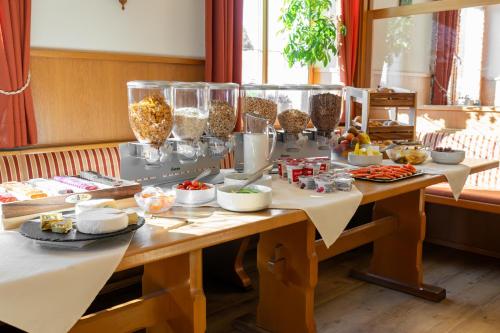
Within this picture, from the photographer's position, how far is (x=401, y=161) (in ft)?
9.18

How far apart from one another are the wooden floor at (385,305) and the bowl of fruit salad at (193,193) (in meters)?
0.92

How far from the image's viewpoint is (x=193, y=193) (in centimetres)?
184

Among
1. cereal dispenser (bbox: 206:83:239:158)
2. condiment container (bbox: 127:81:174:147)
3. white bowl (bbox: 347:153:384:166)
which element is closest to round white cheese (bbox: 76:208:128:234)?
condiment container (bbox: 127:81:174:147)

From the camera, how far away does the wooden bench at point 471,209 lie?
3.57 metres

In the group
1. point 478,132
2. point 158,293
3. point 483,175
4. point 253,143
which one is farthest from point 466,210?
point 158,293

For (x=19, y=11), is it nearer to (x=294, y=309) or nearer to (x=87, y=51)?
(x=87, y=51)

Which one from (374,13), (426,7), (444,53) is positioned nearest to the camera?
(426,7)

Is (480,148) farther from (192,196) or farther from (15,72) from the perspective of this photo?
(15,72)

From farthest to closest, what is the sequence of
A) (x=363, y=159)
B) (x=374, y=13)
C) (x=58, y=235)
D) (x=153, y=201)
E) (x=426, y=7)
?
(x=374, y=13), (x=426, y=7), (x=363, y=159), (x=153, y=201), (x=58, y=235)

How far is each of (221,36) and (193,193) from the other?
2.43 meters

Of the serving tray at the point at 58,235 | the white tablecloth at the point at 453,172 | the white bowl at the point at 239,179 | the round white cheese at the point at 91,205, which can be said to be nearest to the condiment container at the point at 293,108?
the white bowl at the point at 239,179

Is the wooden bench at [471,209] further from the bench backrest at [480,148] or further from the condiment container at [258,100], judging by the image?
the condiment container at [258,100]

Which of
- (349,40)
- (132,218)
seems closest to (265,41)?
(349,40)

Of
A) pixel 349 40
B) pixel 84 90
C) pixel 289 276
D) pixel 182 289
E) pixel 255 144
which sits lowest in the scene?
pixel 289 276
